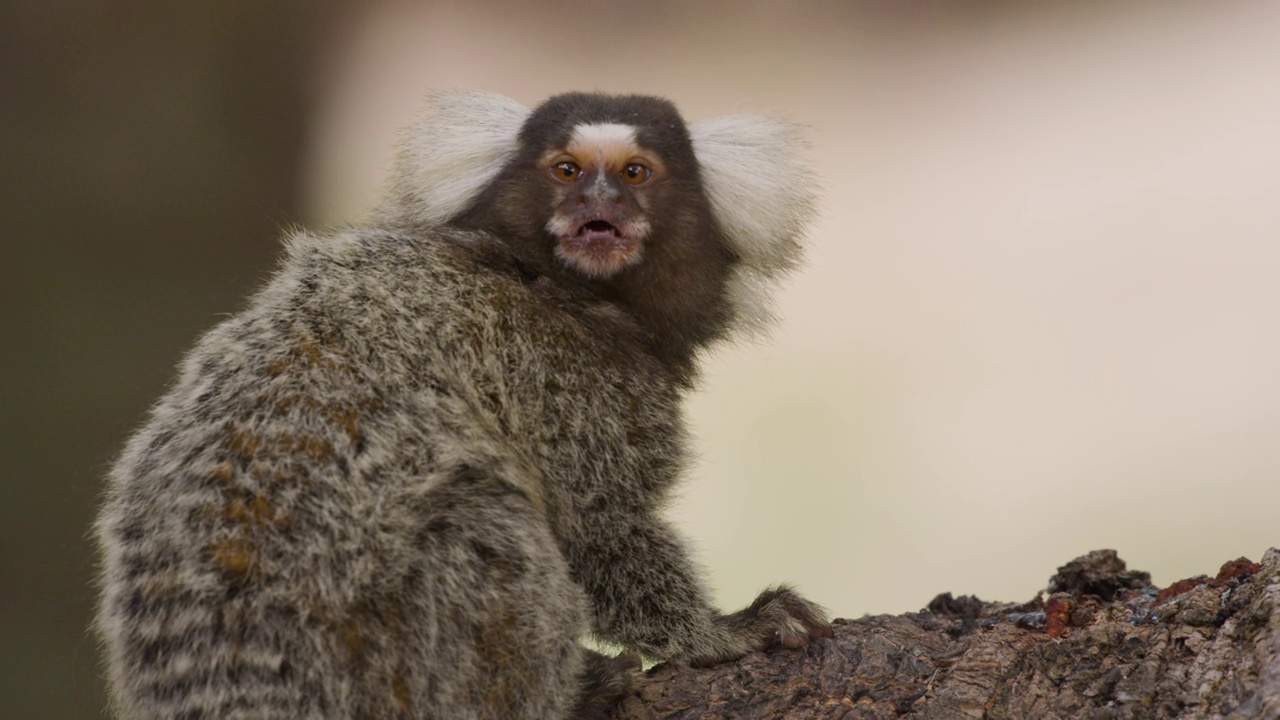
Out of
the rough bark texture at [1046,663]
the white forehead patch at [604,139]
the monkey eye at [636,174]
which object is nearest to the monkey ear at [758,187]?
the monkey eye at [636,174]

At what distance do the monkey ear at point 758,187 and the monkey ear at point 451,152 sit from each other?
2.53 feet

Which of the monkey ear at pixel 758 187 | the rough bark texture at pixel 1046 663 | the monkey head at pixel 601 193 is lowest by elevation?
the rough bark texture at pixel 1046 663

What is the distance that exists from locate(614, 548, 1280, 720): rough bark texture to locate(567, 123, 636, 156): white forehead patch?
1.82 m

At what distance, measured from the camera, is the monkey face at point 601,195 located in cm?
416

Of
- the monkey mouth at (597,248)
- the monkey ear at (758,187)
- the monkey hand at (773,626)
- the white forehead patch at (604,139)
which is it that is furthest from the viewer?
the monkey ear at (758,187)

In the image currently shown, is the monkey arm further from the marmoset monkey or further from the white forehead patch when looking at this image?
the white forehead patch

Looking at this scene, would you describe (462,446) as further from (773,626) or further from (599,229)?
(773,626)

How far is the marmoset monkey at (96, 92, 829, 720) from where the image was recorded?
10.4 feet

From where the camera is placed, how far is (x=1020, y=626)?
12.6 ft

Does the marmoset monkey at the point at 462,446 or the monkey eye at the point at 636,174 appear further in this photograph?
the monkey eye at the point at 636,174

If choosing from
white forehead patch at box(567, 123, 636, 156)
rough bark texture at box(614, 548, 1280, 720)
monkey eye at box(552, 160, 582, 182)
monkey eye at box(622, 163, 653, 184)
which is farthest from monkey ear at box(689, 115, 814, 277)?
rough bark texture at box(614, 548, 1280, 720)

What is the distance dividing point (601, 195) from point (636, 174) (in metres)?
0.25

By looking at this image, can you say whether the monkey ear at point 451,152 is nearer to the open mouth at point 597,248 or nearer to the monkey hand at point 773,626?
the open mouth at point 597,248

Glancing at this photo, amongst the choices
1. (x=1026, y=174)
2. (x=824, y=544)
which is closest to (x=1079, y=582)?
(x=824, y=544)
